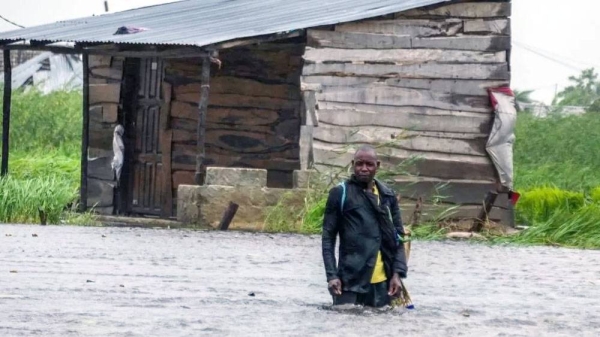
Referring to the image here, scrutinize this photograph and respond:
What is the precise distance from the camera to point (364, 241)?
9914mm

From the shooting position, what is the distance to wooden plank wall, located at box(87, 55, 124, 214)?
75.7ft

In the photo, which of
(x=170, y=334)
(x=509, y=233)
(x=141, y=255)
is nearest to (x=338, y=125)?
(x=509, y=233)

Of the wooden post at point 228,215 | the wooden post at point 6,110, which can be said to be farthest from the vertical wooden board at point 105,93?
the wooden post at point 228,215

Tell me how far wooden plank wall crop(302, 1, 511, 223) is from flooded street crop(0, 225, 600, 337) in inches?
111

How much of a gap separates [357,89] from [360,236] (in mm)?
10321

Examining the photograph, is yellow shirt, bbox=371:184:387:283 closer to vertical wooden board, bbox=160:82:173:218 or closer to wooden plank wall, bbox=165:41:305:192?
wooden plank wall, bbox=165:41:305:192

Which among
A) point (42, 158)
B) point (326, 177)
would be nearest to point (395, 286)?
point (326, 177)

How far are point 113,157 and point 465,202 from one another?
237 inches

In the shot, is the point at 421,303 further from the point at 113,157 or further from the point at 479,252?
the point at 113,157

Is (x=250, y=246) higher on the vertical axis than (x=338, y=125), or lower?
lower

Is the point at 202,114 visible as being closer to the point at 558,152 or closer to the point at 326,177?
the point at 326,177

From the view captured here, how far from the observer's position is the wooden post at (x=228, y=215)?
18719 millimetres

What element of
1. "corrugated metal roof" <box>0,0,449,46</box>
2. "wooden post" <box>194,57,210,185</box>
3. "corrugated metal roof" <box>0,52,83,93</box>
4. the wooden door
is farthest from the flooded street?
"corrugated metal roof" <box>0,52,83,93</box>

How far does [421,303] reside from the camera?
34.9 feet
